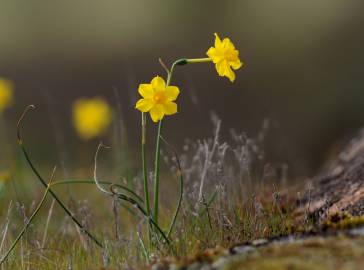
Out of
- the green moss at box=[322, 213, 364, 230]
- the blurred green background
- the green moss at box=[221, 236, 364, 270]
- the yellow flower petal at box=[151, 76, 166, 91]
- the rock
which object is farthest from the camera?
the blurred green background

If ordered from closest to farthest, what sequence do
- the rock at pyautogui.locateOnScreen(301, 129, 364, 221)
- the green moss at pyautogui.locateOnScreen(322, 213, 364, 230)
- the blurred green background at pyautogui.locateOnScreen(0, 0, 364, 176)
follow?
the green moss at pyautogui.locateOnScreen(322, 213, 364, 230), the rock at pyautogui.locateOnScreen(301, 129, 364, 221), the blurred green background at pyautogui.locateOnScreen(0, 0, 364, 176)

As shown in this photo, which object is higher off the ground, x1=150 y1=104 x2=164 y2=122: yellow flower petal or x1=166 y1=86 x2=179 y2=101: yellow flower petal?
x1=166 y1=86 x2=179 y2=101: yellow flower petal

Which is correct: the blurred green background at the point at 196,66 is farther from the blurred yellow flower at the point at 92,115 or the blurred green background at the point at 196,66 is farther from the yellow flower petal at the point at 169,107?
the yellow flower petal at the point at 169,107

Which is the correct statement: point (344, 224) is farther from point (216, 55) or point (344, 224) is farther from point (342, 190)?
point (342, 190)

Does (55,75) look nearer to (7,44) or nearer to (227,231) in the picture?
(7,44)

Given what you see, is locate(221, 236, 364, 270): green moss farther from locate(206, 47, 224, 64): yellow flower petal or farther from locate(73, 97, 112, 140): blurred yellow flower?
locate(73, 97, 112, 140): blurred yellow flower

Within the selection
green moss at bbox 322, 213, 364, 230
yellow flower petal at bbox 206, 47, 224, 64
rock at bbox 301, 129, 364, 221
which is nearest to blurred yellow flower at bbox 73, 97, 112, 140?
rock at bbox 301, 129, 364, 221

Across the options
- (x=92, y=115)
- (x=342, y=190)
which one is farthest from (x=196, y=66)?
(x=342, y=190)

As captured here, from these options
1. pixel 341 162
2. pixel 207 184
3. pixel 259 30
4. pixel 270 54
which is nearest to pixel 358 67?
pixel 270 54
